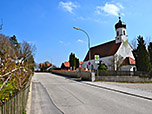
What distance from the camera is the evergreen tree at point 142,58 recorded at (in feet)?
86.0

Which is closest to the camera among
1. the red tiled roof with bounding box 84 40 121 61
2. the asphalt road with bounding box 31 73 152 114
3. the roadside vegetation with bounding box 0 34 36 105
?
the roadside vegetation with bounding box 0 34 36 105

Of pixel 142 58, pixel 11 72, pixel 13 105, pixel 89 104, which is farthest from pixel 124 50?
pixel 13 105

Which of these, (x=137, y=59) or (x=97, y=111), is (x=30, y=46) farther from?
(x=97, y=111)

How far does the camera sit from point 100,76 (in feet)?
69.9

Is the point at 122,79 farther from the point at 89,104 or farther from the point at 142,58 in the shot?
the point at 89,104

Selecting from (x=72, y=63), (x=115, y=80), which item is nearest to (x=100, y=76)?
(x=115, y=80)

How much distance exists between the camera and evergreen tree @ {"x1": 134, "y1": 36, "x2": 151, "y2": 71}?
26.2 meters

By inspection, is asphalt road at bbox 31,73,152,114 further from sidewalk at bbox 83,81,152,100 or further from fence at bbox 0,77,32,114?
fence at bbox 0,77,32,114

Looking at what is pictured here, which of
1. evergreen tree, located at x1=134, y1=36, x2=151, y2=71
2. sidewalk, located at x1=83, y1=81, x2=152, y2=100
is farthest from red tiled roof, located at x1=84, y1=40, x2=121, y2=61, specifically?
sidewalk, located at x1=83, y1=81, x2=152, y2=100

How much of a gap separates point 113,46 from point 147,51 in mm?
19679

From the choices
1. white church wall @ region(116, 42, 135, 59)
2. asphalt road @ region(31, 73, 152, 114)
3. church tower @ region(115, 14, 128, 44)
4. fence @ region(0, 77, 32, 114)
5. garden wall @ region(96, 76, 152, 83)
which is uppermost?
church tower @ region(115, 14, 128, 44)

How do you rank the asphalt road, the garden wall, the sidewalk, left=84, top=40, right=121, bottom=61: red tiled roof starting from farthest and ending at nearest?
A: left=84, top=40, right=121, bottom=61: red tiled roof → the garden wall → the sidewalk → the asphalt road

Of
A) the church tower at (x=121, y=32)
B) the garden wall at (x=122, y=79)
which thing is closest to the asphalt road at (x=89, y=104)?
the garden wall at (x=122, y=79)

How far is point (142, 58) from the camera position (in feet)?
88.0
